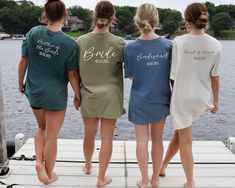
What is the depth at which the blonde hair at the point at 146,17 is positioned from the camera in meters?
3.52

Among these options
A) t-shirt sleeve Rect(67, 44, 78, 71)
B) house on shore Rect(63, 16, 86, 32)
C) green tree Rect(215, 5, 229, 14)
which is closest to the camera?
t-shirt sleeve Rect(67, 44, 78, 71)

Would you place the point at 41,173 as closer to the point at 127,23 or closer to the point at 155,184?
the point at 155,184

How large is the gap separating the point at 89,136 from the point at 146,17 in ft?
4.16

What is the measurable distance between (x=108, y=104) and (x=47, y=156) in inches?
30.8

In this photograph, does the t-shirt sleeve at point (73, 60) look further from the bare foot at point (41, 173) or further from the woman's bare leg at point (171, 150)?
the woman's bare leg at point (171, 150)

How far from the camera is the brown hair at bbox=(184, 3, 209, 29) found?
3.47 meters

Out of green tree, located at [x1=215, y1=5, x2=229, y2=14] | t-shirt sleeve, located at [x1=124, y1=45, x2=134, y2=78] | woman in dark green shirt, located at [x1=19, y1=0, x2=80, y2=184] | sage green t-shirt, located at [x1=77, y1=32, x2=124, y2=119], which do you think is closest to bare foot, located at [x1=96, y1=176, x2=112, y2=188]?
woman in dark green shirt, located at [x1=19, y1=0, x2=80, y2=184]

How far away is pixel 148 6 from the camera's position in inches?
139

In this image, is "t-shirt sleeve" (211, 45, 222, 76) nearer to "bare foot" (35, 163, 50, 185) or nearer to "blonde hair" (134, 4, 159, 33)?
"blonde hair" (134, 4, 159, 33)

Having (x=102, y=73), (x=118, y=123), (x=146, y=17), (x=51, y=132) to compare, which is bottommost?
(x=118, y=123)

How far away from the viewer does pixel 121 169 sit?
14.7ft

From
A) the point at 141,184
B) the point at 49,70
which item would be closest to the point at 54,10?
the point at 49,70

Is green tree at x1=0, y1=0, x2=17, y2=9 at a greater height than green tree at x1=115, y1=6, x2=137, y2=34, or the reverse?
green tree at x1=115, y1=6, x2=137, y2=34

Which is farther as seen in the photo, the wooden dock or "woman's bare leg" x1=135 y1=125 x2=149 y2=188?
the wooden dock
